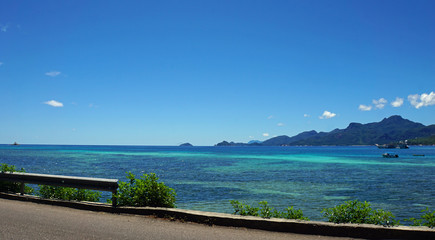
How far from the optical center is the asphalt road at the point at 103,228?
6.80 meters

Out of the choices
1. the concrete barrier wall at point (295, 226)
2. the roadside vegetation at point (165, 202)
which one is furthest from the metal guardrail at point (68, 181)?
the concrete barrier wall at point (295, 226)

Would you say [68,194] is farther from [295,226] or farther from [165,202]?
[295,226]

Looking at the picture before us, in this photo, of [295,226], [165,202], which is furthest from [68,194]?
[295,226]

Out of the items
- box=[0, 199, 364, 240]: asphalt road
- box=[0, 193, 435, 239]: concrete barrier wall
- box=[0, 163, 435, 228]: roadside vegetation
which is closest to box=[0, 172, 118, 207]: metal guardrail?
box=[0, 163, 435, 228]: roadside vegetation

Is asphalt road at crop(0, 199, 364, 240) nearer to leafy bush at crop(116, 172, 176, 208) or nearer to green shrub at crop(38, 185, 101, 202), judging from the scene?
leafy bush at crop(116, 172, 176, 208)

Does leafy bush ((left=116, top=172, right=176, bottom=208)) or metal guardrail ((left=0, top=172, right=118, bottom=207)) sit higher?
metal guardrail ((left=0, top=172, right=118, bottom=207))

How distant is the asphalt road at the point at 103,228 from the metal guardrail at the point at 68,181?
30.8 inches

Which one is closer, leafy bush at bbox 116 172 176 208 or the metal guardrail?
the metal guardrail

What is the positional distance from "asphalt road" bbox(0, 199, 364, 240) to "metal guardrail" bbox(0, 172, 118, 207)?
2.57 feet

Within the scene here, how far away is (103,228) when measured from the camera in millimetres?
7414

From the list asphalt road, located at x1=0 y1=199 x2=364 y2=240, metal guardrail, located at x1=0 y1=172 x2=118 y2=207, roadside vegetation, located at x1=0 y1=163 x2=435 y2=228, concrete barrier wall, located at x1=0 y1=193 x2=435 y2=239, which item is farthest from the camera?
metal guardrail, located at x1=0 y1=172 x2=118 y2=207

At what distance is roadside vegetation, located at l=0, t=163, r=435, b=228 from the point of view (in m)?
7.79

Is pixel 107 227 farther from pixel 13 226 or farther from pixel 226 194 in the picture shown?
pixel 226 194

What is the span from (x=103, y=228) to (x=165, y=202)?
2.46 meters
